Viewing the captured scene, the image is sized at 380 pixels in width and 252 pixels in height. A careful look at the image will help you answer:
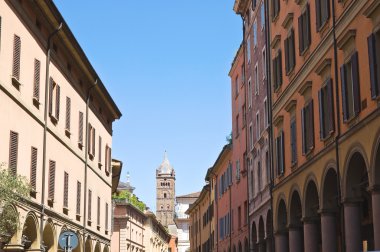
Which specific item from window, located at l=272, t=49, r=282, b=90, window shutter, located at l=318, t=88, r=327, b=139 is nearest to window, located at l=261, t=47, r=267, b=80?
window, located at l=272, t=49, r=282, b=90

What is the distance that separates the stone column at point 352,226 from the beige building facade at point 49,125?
10262 millimetres

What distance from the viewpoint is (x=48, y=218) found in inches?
1196

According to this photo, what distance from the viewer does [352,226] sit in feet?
76.3

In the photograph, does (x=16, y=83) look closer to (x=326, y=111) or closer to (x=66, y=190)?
(x=66, y=190)

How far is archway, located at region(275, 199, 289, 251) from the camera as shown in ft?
118

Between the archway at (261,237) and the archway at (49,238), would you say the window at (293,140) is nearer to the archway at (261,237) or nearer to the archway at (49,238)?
the archway at (49,238)

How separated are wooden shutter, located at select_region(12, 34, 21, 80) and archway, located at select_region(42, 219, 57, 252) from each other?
7.80m

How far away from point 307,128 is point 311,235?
4.19m

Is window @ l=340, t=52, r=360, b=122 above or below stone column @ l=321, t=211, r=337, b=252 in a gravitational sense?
above

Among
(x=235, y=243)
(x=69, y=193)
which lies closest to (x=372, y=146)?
(x=69, y=193)

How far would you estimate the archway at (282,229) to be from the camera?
36.0m

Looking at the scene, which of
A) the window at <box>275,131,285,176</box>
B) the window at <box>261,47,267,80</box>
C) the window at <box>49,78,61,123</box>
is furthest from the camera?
the window at <box>261,47,267,80</box>

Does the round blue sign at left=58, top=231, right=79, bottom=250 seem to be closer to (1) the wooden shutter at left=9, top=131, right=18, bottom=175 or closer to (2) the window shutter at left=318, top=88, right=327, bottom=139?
(1) the wooden shutter at left=9, top=131, right=18, bottom=175

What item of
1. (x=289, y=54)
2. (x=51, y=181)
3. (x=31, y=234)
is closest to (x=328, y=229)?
(x=289, y=54)
